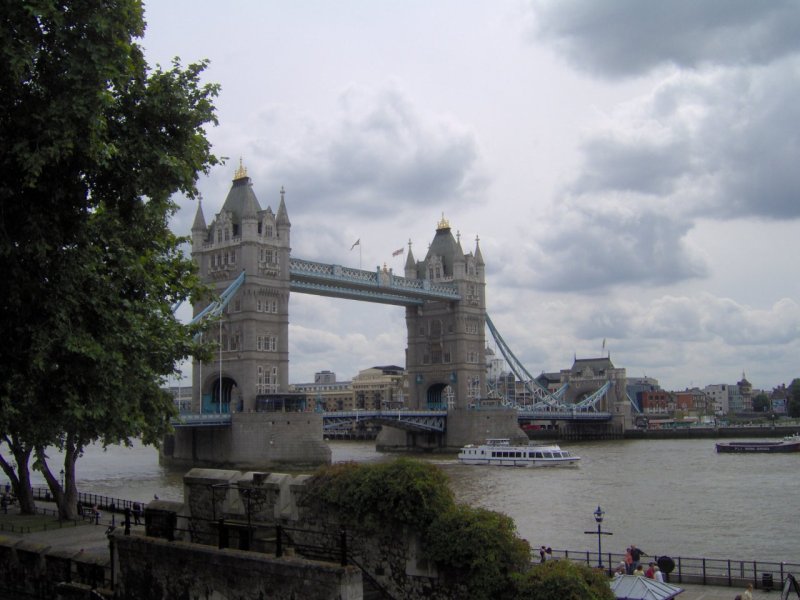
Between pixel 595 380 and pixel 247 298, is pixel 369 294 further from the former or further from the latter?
pixel 595 380

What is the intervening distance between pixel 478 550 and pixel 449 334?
96.7 metres

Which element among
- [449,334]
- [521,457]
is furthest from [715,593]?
[449,334]

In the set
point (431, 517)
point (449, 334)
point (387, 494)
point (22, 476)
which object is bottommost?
point (22, 476)

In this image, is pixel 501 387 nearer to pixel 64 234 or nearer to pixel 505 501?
pixel 505 501

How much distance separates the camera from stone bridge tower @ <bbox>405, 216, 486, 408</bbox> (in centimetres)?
11062

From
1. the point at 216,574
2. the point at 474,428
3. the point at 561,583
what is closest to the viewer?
the point at 561,583

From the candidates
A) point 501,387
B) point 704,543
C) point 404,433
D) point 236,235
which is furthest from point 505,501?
point 501,387

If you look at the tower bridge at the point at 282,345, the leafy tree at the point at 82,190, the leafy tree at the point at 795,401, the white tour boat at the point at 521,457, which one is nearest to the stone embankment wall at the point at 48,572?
the leafy tree at the point at 82,190

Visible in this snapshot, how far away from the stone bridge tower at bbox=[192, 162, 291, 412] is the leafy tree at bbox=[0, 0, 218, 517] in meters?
62.0

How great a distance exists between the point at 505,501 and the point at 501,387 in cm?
14493

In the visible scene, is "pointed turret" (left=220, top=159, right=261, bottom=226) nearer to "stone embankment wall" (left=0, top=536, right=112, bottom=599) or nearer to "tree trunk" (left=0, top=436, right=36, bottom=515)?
"tree trunk" (left=0, top=436, right=36, bottom=515)

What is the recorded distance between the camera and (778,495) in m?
51.2

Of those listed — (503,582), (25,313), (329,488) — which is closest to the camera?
(503,582)

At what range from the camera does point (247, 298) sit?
81250 millimetres
